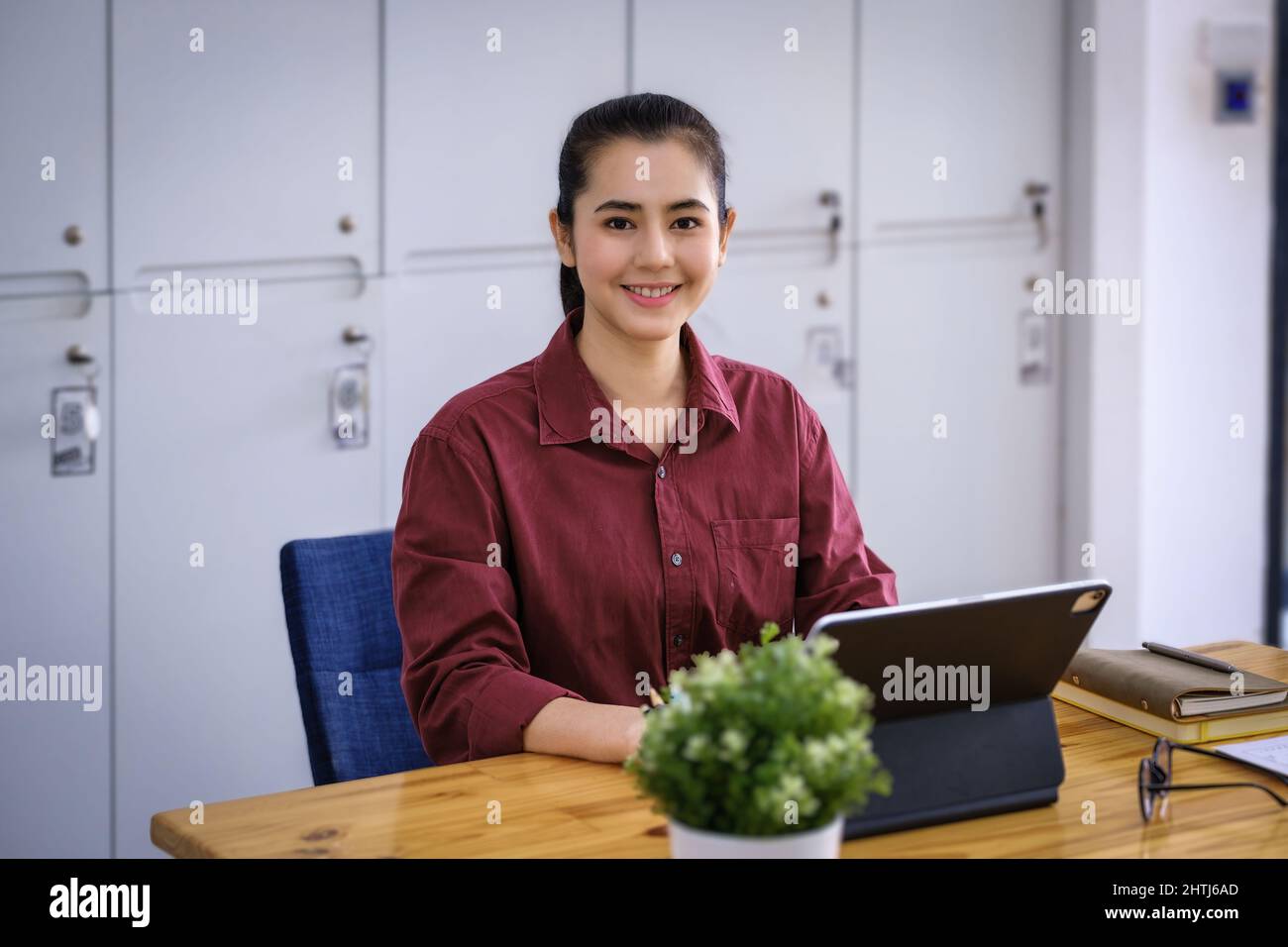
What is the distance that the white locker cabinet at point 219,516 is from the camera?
260 centimetres

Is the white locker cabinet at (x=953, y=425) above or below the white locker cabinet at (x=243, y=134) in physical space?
below

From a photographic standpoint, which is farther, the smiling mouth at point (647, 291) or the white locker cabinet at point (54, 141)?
the white locker cabinet at point (54, 141)

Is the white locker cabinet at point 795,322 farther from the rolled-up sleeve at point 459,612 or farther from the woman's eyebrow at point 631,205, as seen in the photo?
the rolled-up sleeve at point 459,612

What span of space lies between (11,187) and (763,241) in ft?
5.20

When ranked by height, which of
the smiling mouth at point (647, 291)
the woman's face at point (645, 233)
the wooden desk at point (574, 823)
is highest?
the woman's face at point (645, 233)

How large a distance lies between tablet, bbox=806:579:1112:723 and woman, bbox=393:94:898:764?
488 mm

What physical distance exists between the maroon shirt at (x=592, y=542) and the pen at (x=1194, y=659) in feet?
1.06

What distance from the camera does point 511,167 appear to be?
290 cm

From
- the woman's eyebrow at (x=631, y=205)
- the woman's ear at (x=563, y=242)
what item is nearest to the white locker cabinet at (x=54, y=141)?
the woman's ear at (x=563, y=242)

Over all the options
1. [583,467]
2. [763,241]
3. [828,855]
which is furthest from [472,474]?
[763,241]

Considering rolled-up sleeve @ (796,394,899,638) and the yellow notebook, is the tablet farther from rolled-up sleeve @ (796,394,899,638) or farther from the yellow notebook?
rolled-up sleeve @ (796,394,899,638)

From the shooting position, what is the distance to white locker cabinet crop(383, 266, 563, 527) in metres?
2.83
